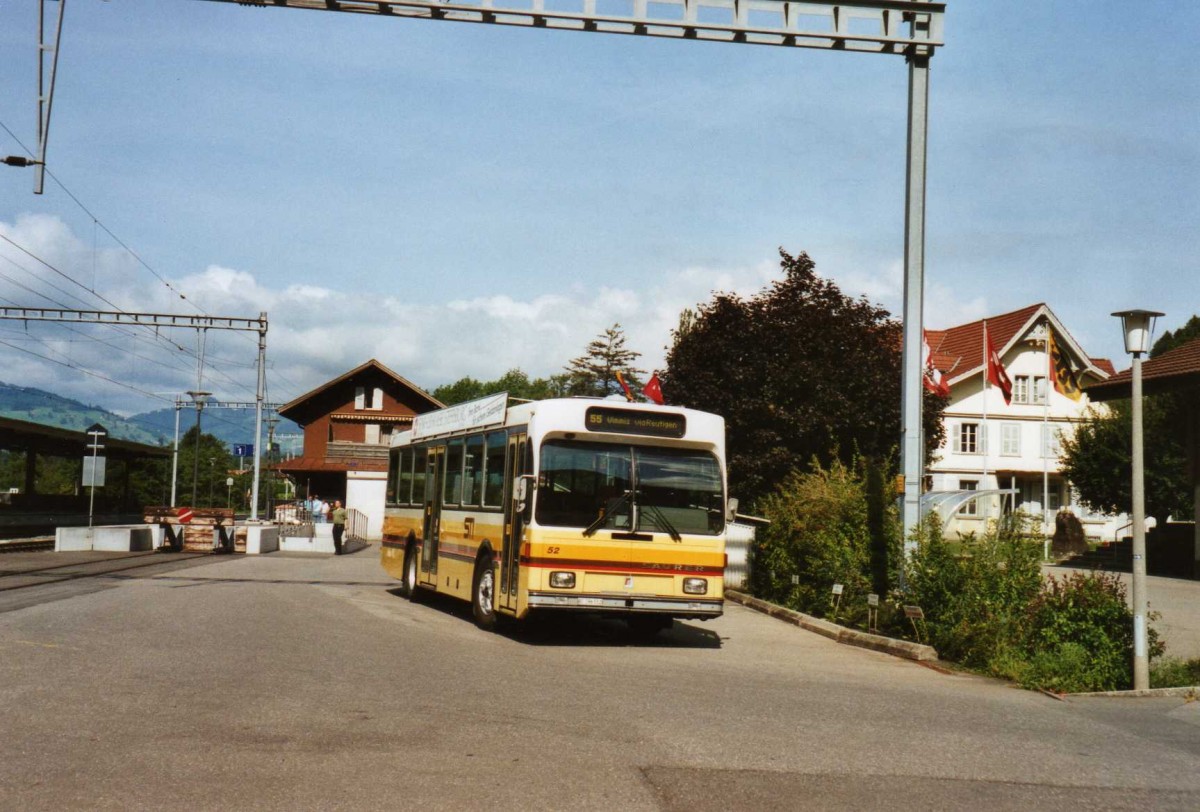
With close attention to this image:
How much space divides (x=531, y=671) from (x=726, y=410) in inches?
842

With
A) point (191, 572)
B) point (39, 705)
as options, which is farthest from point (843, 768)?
point (191, 572)

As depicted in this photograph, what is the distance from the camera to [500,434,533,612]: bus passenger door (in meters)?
14.0

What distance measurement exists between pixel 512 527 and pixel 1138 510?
269 inches

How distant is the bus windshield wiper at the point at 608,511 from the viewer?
13641 mm

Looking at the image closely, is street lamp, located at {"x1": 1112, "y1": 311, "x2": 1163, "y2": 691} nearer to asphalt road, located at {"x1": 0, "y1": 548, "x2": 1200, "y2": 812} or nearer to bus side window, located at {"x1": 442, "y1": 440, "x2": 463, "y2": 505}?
asphalt road, located at {"x1": 0, "y1": 548, "x2": 1200, "y2": 812}

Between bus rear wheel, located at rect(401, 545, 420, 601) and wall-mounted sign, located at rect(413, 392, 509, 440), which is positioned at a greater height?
wall-mounted sign, located at rect(413, 392, 509, 440)

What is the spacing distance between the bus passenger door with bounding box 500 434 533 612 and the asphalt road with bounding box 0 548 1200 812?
60cm

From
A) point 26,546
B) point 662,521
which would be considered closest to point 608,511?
point 662,521

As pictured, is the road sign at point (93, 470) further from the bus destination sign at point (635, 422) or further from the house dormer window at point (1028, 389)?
the house dormer window at point (1028, 389)

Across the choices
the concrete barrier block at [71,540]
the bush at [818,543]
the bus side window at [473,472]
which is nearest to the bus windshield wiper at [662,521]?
the bus side window at [473,472]

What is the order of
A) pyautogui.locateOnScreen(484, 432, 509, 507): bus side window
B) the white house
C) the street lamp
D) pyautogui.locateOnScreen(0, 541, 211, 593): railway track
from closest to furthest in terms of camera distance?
the street lamp → pyautogui.locateOnScreen(484, 432, 509, 507): bus side window → pyautogui.locateOnScreen(0, 541, 211, 593): railway track → the white house

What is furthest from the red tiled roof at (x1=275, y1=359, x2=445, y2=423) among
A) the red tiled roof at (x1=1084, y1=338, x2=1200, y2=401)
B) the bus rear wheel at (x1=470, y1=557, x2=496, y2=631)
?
the bus rear wheel at (x1=470, y1=557, x2=496, y2=631)

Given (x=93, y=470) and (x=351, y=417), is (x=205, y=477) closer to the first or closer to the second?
(x=351, y=417)

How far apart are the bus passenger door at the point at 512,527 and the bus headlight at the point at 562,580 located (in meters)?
0.54
